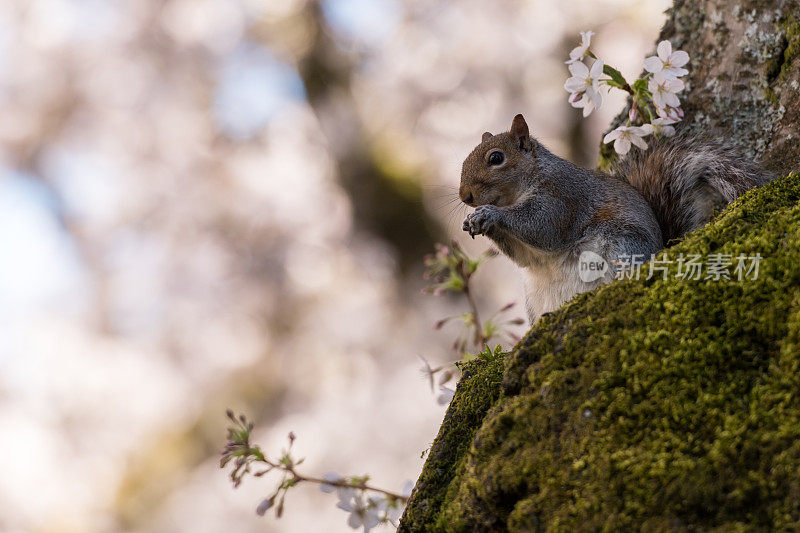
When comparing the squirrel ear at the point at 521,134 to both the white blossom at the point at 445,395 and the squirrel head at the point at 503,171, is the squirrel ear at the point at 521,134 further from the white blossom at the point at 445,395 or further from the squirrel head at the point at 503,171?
the white blossom at the point at 445,395

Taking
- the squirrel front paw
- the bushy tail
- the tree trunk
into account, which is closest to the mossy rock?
the tree trunk

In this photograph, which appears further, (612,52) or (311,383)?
(311,383)

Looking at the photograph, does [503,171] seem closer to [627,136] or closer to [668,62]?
[627,136]

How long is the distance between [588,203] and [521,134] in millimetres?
343

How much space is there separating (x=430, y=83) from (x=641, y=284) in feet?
16.8

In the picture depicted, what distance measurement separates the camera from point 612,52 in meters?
5.56

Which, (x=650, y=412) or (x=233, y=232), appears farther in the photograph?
(x=233, y=232)

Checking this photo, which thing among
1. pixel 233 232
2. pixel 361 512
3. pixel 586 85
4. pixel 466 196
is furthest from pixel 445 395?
pixel 233 232

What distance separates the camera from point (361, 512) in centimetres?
188

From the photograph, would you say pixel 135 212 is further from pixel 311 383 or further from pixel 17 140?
pixel 311 383

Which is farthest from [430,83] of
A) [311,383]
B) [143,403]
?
[143,403]

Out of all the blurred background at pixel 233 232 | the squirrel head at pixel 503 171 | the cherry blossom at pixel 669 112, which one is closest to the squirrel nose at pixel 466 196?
the squirrel head at pixel 503 171

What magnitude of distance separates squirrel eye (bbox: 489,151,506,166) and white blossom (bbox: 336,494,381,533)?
990 millimetres

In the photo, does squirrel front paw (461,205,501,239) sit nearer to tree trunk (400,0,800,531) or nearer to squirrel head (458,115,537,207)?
squirrel head (458,115,537,207)
